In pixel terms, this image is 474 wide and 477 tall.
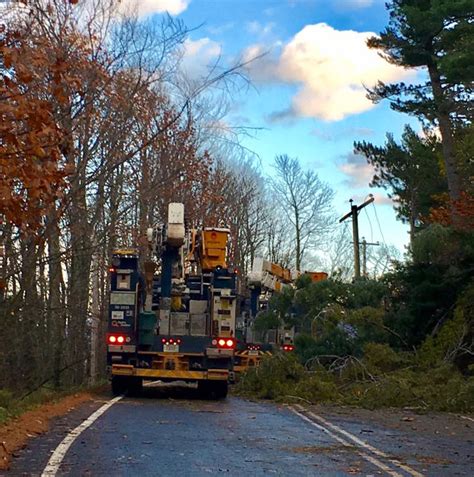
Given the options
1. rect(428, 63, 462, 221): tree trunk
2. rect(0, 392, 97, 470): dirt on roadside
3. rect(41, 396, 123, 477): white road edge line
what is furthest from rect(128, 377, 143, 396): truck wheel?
rect(428, 63, 462, 221): tree trunk

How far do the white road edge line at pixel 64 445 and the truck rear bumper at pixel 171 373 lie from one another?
3140 millimetres

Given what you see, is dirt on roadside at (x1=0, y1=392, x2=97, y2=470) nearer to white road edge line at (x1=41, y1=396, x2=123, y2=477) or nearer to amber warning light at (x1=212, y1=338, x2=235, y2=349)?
white road edge line at (x1=41, y1=396, x2=123, y2=477)

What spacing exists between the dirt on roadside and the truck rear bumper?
3.89 ft

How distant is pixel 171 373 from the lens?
2044 centimetres

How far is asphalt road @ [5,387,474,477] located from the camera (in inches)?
394

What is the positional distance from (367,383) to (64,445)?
11.4 metres

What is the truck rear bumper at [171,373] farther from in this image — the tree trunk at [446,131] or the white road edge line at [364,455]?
the tree trunk at [446,131]

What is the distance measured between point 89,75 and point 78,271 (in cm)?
1227

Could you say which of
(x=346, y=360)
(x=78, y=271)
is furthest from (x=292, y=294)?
(x=78, y=271)

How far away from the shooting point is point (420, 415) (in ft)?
59.9

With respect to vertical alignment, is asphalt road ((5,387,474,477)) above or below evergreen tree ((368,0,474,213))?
below

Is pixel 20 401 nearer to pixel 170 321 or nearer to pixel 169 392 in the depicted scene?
pixel 170 321

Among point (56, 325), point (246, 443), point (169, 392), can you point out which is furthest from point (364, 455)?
point (56, 325)

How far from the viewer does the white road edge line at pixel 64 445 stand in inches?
376
